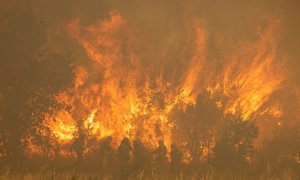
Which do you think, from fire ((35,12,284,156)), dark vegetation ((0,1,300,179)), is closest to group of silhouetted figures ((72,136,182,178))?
dark vegetation ((0,1,300,179))

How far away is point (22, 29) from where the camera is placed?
2400cm

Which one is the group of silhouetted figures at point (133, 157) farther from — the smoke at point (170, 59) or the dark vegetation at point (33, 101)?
the smoke at point (170, 59)

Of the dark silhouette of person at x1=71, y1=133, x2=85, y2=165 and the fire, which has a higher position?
the fire

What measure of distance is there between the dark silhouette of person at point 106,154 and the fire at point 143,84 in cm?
350

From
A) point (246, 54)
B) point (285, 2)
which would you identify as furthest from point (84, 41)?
point (285, 2)

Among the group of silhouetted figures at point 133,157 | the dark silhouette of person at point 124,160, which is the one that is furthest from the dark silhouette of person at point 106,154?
the dark silhouette of person at point 124,160

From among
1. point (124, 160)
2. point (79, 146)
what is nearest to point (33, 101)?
point (124, 160)

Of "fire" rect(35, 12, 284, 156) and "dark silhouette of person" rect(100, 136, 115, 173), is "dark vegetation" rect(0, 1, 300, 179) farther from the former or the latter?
"fire" rect(35, 12, 284, 156)

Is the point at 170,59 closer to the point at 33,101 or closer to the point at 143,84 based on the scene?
the point at 143,84

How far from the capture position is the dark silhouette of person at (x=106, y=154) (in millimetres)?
29631

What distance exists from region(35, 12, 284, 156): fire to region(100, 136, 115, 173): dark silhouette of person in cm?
350

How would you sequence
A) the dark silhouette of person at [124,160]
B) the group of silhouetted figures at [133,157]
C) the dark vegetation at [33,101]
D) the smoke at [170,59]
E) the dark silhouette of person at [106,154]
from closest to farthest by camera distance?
1. the dark silhouette of person at [124,160]
2. the dark vegetation at [33,101]
3. the group of silhouetted figures at [133,157]
4. the dark silhouette of person at [106,154]
5. the smoke at [170,59]

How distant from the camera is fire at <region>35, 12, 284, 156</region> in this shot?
136 feet

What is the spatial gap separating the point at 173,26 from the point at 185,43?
346cm
